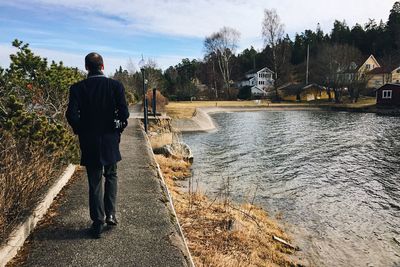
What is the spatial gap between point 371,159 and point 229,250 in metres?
13.7

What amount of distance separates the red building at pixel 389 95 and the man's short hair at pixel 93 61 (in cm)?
4972

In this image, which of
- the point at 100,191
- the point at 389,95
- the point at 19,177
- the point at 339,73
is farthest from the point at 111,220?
the point at 339,73

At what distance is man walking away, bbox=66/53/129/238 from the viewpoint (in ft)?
14.2

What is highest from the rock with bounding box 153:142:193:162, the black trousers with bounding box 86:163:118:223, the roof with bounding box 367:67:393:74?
the roof with bounding box 367:67:393:74

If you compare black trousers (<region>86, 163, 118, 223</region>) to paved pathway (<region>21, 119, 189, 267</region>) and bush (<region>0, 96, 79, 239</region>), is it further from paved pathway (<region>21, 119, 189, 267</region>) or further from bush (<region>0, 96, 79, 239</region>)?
bush (<region>0, 96, 79, 239</region>)

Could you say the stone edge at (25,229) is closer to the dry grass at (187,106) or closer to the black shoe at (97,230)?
the black shoe at (97,230)

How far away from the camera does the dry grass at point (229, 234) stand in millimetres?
5443

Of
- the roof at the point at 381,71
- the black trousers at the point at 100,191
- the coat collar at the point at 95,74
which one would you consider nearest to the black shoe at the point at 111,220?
the black trousers at the point at 100,191

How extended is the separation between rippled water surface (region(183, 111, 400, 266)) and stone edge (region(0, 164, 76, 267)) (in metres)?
5.09

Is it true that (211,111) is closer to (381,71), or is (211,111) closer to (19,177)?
(381,71)

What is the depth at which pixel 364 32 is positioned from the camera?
3169 inches

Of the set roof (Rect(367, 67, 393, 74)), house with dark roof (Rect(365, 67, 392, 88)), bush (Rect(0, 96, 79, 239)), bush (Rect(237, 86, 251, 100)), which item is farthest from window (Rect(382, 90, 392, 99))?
bush (Rect(0, 96, 79, 239))

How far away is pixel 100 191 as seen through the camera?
14.8ft

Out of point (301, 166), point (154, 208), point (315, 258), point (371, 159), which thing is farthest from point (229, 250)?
point (371, 159)
